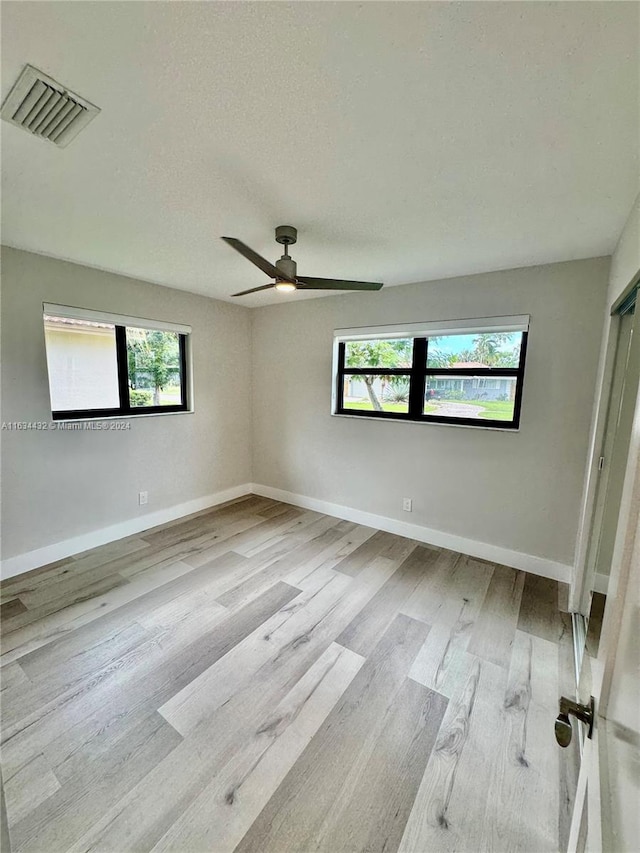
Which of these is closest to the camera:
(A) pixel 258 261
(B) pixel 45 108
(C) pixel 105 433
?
(B) pixel 45 108

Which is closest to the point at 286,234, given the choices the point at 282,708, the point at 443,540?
the point at 282,708

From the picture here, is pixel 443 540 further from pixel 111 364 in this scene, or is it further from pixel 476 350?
pixel 111 364

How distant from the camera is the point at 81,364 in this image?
289cm

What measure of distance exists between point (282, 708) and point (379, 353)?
2.88m

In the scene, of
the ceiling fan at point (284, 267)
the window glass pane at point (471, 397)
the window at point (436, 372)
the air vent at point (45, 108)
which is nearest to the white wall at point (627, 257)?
the window at point (436, 372)

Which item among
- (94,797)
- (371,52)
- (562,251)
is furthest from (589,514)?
(94,797)

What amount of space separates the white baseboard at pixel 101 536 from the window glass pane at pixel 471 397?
107 inches

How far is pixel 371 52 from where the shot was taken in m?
0.94

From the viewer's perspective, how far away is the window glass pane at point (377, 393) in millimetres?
3311

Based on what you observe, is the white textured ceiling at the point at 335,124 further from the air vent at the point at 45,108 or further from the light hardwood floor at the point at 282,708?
the light hardwood floor at the point at 282,708

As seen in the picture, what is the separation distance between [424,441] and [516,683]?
1.85 m

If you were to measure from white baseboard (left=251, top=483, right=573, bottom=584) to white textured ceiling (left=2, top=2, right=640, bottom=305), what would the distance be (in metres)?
2.32

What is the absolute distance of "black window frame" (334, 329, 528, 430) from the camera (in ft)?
8.87

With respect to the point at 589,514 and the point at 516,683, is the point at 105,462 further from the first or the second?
the point at 589,514
